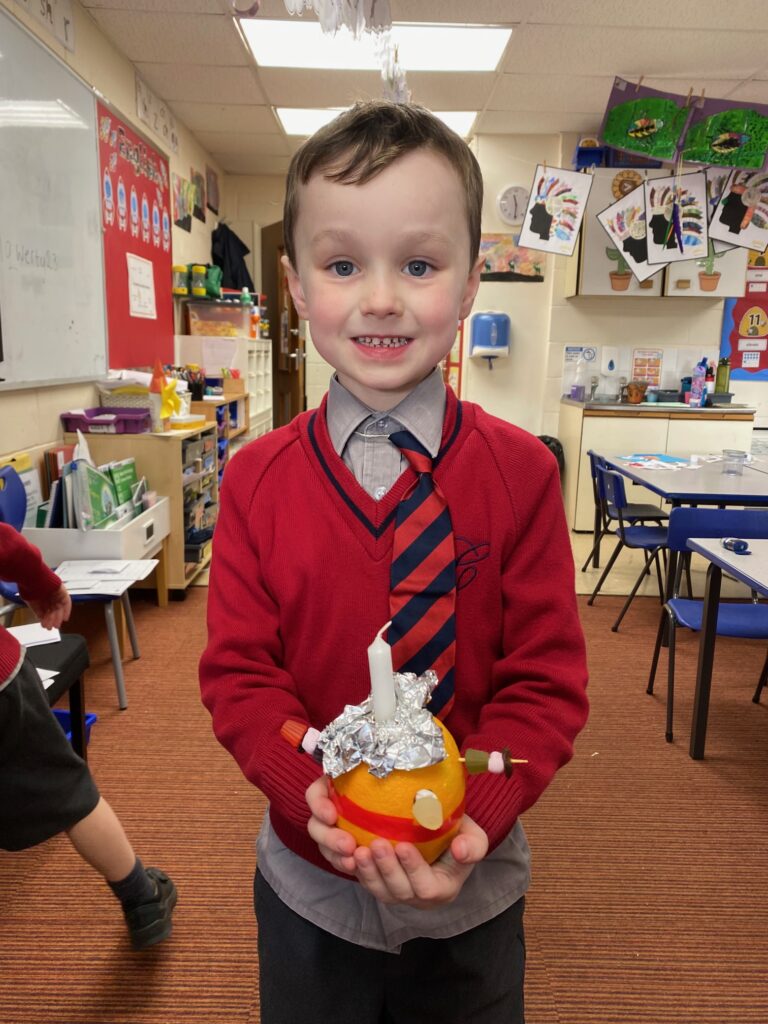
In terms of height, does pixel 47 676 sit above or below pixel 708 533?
below

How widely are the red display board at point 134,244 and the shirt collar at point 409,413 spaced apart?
11.2 ft

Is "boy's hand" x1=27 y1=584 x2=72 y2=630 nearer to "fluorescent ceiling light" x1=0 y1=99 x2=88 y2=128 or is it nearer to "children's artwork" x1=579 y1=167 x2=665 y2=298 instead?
"fluorescent ceiling light" x1=0 y1=99 x2=88 y2=128

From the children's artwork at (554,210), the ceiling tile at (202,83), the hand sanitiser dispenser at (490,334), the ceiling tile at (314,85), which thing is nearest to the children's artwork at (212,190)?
the ceiling tile at (202,83)

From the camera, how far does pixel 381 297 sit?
668mm

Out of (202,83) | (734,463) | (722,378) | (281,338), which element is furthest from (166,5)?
(281,338)

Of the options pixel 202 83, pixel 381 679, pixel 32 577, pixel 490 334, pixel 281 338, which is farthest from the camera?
pixel 281 338

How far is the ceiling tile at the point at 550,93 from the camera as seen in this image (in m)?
4.39

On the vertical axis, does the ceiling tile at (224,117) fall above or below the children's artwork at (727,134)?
above

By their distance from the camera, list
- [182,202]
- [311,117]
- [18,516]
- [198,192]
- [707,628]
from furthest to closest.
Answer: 1. [198,192]
2. [182,202]
3. [311,117]
4. [18,516]
5. [707,628]

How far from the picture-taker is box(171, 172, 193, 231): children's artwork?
5.13 meters

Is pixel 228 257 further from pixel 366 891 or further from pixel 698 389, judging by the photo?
pixel 366 891

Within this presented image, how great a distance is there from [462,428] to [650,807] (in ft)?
5.80

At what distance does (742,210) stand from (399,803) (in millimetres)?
4439

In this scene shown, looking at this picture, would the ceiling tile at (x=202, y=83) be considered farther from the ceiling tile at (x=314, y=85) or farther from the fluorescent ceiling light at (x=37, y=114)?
the fluorescent ceiling light at (x=37, y=114)
